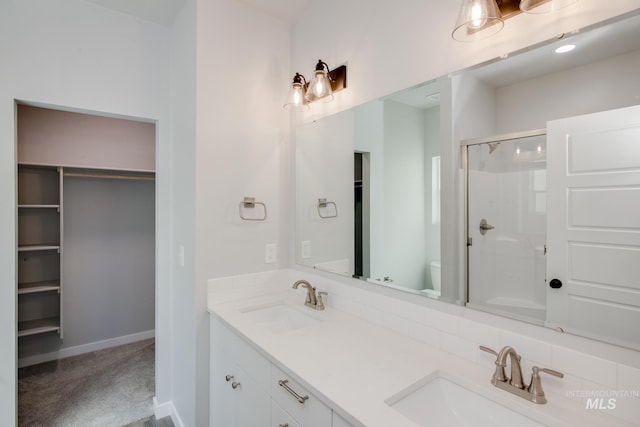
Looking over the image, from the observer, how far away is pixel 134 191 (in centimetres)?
332

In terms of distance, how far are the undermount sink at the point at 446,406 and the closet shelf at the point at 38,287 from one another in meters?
3.21

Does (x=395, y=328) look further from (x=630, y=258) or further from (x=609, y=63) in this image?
(x=609, y=63)

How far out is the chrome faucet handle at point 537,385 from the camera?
2.82 ft

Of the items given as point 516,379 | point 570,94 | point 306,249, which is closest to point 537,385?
point 516,379

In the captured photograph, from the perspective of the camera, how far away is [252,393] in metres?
1.35

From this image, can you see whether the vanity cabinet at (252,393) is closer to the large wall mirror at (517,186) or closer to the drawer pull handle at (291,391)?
the drawer pull handle at (291,391)

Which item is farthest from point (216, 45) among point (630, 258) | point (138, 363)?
point (138, 363)

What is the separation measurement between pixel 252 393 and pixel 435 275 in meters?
0.95

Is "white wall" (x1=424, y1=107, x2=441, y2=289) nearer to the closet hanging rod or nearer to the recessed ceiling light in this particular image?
the recessed ceiling light

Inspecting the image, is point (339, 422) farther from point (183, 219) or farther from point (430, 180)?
point (183, 219)

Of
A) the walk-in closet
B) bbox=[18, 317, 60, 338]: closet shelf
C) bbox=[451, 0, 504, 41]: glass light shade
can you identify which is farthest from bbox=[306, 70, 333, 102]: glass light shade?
bbox=[18, 317, 60, 338]: closet shelf

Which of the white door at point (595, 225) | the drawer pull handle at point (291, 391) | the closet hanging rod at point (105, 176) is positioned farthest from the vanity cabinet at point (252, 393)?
the closet hanging rod at point (105, 176)

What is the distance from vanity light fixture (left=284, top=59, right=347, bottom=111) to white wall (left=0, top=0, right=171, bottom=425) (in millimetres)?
1067

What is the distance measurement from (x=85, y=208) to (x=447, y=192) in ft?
11.2
